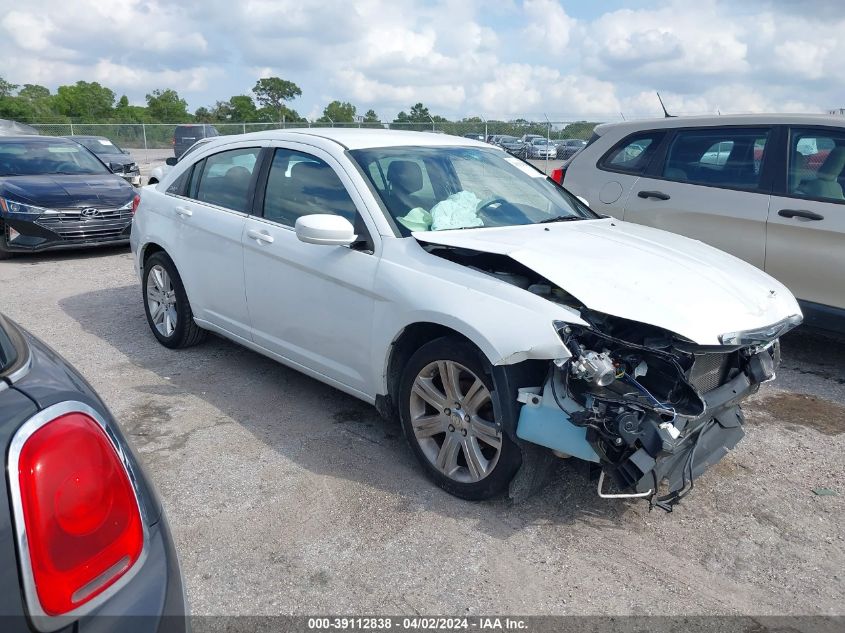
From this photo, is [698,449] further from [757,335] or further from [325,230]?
[325,230]

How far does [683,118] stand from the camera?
20.3ft

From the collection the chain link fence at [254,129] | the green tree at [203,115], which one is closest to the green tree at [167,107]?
the green tree at [203,115]

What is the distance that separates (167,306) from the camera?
5652mm

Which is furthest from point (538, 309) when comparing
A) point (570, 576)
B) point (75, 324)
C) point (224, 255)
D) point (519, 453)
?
point (75, 324)

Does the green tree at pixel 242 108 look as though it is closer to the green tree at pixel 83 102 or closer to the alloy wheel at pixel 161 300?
the green tree at pixel 83 102

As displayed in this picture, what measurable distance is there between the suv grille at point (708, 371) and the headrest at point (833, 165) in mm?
2707

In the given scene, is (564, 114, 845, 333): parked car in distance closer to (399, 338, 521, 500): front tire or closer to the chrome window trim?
(399, 338, 521, 500): front tire

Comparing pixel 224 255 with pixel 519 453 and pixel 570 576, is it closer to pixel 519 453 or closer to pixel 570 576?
pixel 519 453

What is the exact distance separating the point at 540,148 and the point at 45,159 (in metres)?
18.4

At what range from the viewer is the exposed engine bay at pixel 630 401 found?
2900 millimetres

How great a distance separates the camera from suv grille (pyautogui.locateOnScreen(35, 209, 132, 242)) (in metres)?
9.20

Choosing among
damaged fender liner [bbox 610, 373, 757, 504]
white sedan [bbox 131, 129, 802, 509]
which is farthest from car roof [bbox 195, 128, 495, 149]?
damaged fender liner [bbox 610, 373, 757, 504]

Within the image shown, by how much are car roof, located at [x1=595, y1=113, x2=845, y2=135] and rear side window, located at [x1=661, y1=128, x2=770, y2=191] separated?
7 centimetres

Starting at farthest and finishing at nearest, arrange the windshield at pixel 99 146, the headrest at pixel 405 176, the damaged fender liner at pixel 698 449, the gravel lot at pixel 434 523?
the windshield at pixel 99 146, the headrest at pixel 405 176, the damaged fender liner at pixel 698 449, the gravel lot at pixel 434 523
